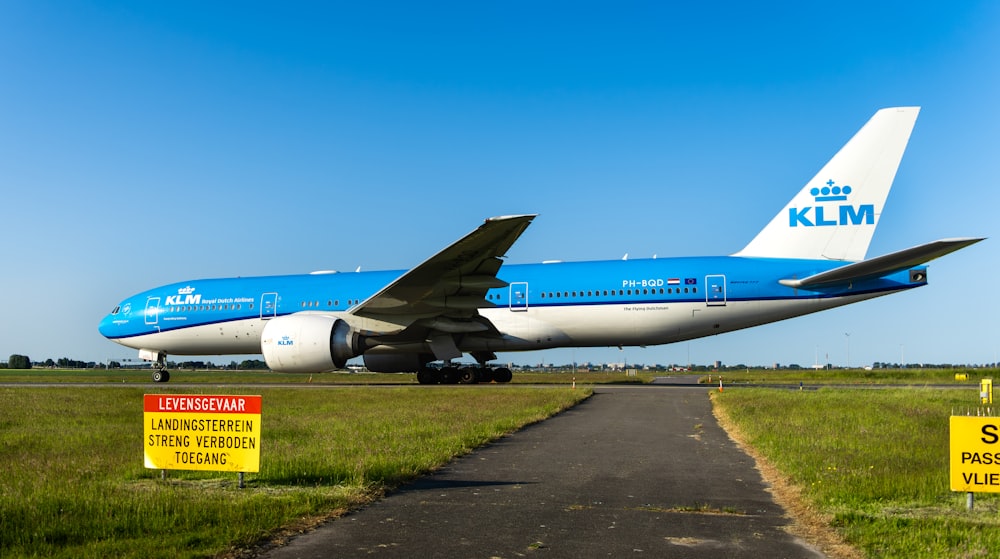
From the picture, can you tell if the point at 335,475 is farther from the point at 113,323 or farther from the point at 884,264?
the point at 113,323

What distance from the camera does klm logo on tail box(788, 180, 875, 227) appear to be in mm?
25750

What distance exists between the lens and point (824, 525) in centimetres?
621

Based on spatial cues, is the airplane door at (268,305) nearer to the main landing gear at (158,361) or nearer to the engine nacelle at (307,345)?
the main landing gear at (158,361)

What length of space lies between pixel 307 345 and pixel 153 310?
12.0 metres

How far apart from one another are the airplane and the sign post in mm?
14003

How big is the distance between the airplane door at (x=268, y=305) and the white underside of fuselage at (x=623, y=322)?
4.92 m

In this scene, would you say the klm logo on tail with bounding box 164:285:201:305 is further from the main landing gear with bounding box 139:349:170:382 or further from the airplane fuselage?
the main landing gear with bounding box 139:349:170:382

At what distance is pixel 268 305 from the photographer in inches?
1161

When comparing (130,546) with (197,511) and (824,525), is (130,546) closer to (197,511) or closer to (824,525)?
(197,511)

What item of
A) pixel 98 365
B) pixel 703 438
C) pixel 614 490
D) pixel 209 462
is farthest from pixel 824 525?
pixel 98 365

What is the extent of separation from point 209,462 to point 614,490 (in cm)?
400

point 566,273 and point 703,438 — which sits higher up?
point 566,273

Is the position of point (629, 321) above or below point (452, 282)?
below

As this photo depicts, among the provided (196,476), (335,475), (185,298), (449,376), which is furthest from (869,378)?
(196,476)
